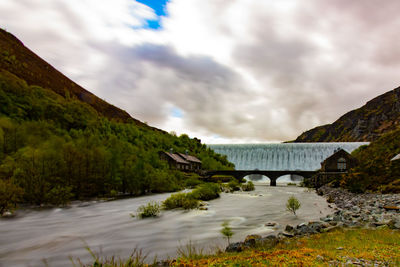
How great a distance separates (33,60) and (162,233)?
6428 inches

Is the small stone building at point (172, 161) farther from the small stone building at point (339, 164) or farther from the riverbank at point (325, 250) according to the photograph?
the riverbank at point (325, 250)

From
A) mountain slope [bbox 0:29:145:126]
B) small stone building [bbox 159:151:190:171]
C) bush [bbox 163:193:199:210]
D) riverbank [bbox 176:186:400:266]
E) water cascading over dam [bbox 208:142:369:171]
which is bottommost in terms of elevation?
bush [bbox 163:193:199:210]

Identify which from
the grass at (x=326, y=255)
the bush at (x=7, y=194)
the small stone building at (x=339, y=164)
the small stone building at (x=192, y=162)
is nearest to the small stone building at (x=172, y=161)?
the small stone building at (x=192, y=162)

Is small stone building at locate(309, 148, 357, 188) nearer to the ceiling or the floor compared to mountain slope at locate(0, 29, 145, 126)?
nearer to the floor

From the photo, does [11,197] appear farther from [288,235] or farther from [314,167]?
[314,167]

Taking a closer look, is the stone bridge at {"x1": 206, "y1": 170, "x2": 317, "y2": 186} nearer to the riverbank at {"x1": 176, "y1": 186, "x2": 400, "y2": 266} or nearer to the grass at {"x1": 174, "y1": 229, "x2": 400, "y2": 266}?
the riverbank at {"x1": 176, "y1": 186, "x2": 400, "y2": 266}

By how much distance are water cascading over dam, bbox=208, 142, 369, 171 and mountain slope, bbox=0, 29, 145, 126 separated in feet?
269

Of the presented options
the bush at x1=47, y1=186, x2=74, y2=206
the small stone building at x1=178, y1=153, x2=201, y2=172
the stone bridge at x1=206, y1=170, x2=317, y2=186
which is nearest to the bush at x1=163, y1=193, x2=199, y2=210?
the bush at x1=47, y1=186, x2=74, y2=206

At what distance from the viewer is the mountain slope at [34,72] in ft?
367

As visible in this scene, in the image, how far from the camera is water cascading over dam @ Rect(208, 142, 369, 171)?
112m

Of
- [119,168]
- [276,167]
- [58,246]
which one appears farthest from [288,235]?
[276,167]

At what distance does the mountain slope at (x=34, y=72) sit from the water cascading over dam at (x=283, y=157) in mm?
81860

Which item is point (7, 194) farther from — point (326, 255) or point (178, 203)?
point (326, 255)

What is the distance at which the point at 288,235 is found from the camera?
1419cm
